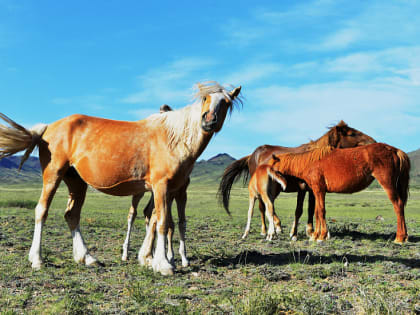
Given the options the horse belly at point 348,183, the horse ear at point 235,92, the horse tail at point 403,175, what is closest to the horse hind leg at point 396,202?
the horse belly at point 348,183

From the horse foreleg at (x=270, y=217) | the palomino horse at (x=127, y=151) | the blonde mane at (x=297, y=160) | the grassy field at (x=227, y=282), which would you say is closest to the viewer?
the grassy field at (x=227, y=282)

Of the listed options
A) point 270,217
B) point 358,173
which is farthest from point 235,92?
point 270,217

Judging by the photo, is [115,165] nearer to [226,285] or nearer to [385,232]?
[226,285]

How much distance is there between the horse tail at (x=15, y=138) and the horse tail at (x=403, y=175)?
8788mm

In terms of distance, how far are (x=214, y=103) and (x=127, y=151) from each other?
6.01 feet

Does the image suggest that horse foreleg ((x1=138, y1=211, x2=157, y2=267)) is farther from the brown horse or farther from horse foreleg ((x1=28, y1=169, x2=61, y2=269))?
the brown horse

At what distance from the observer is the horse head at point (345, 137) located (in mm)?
11789

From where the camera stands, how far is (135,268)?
6844mm

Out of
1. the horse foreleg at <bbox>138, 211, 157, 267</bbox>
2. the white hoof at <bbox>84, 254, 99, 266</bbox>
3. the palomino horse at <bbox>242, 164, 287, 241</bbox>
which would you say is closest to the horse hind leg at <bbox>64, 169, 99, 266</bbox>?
the white hoof at <bbox>84, 254, 99, 266</bbox>

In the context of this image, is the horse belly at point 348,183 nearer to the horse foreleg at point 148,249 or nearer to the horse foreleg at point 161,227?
the horse foreleg at point 148,249

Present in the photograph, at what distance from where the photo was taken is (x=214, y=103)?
6.36 m

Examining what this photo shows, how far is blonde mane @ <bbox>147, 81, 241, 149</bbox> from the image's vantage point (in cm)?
661

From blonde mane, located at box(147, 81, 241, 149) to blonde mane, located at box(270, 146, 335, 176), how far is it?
510 centimetres

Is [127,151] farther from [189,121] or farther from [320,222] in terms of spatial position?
[320,222]
